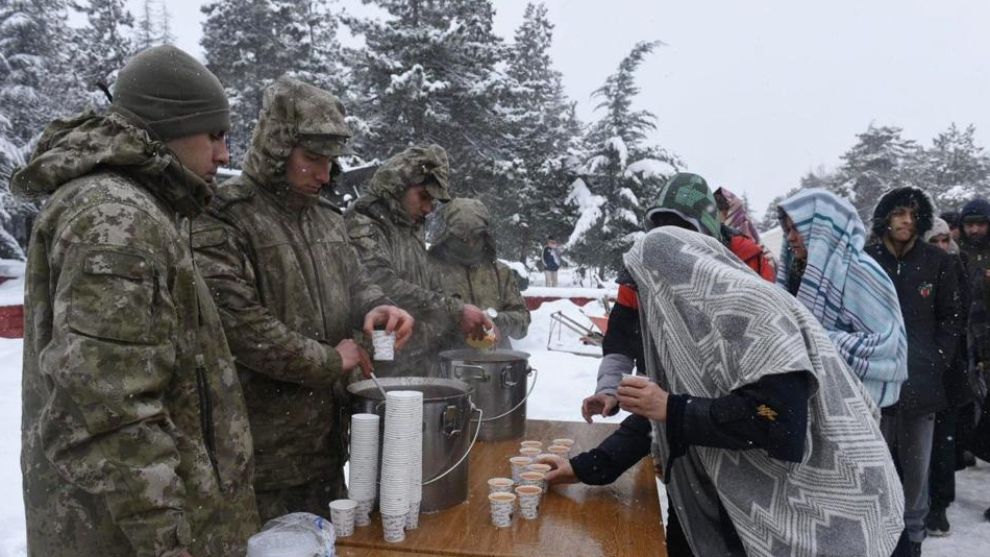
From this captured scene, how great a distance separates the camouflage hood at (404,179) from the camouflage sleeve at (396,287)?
0.39 meters

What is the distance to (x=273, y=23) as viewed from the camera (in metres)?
27.1

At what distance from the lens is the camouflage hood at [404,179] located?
4254mm

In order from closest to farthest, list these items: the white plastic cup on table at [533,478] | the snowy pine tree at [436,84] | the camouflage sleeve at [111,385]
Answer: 1. the camouflage sleeve at [111,385]
2. the white plastic cup on table at [533,478]
3. the snowy pine tree at [436,84]

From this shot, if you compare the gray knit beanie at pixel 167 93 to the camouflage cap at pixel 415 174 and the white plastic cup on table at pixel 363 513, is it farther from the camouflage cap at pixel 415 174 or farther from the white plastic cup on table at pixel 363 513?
the camouflage cap at pixel 415 174

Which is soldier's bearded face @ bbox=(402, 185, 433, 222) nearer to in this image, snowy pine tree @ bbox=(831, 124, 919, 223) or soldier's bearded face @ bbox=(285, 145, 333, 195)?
soldier's bearded face @ bbox=(285, 145, 333, 195)

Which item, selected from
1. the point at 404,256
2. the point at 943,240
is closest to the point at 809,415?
the point at 404,256

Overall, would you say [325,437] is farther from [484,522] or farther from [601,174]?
[601,174]

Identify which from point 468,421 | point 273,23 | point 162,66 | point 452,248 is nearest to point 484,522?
point 468,421

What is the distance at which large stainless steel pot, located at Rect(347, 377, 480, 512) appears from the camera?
1971mm

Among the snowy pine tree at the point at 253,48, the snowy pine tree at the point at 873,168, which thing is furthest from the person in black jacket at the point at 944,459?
the snowy pine tree at the point at 873,168

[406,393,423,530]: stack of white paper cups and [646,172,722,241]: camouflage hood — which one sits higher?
[646,172,722,241]: camouflage hood

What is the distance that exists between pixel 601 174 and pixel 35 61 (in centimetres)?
1961

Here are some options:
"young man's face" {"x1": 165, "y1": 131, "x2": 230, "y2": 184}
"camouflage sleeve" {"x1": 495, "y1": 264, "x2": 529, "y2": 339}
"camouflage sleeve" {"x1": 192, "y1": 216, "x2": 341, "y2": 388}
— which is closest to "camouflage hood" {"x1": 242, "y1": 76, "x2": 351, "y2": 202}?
"camouflage sleeve" {"x1": 192, "y1": 216, "x2": 341, "y2": 388}

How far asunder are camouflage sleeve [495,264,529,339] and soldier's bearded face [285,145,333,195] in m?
2.26
